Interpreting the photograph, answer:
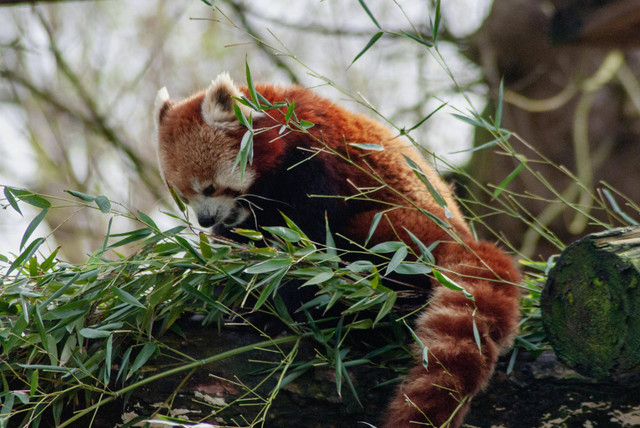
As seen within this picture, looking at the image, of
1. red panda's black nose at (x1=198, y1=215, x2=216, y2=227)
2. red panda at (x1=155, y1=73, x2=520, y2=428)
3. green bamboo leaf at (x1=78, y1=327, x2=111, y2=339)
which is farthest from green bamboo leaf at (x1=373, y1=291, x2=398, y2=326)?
red panda's black nose at (x1=198, y1=215, x2=216, y2=227)

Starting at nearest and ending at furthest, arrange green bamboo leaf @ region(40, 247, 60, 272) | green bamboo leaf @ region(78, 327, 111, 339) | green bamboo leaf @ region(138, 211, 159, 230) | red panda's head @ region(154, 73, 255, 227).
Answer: green bamboo leaf @ region(78, 327, 111, 339)
green bamboo leaf @ region(138, 211, 159, 230)
green bamboo leaf @ region(40, 247, 60, 272)
red panda's head @ region(154, 73, 255, 227)

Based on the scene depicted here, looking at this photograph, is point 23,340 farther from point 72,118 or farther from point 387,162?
point 72,118

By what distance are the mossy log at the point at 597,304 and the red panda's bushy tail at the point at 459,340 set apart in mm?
145

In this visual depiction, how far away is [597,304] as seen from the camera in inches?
63.6

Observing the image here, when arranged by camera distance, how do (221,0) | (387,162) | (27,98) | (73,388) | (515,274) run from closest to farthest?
(73,388)
(515,274)
(387,162)
(221,0)
(27,98)

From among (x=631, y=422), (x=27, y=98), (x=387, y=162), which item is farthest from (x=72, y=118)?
(x=631, y=422)

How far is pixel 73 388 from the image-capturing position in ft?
5.41

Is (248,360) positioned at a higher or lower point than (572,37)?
lower

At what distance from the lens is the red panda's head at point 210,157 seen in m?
2.41

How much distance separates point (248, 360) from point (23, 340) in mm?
619

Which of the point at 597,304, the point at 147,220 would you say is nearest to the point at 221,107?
the point at 147,220

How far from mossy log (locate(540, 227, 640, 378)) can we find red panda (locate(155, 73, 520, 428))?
0.15m

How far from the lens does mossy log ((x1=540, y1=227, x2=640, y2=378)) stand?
1554 millimetres

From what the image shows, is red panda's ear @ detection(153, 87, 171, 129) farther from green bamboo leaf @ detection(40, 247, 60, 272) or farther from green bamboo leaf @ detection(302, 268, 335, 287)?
green bamboo leaf @ detection(302, 268, 335, 287)
